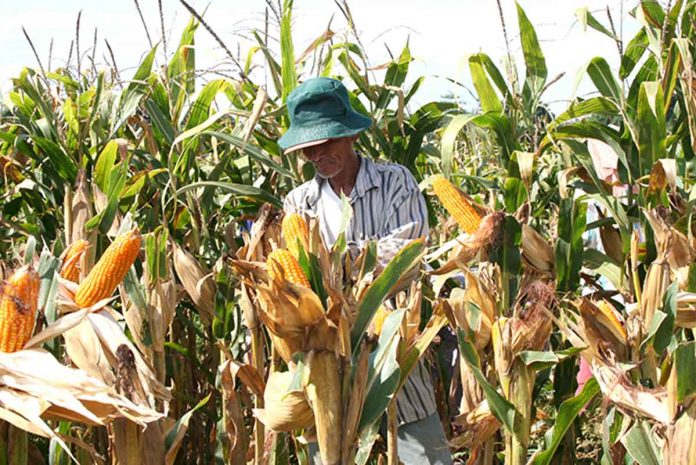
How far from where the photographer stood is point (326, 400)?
219cm

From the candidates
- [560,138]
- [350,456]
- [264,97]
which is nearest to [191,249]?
[264,97]

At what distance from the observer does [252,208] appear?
408cm

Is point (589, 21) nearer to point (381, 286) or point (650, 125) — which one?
point (650, 125)

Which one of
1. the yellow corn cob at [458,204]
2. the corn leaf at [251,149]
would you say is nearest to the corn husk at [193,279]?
the corn leaf at [251,149]

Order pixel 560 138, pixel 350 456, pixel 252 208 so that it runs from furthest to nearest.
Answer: pixel 252 208, pixel 560 138, pixel 350 456

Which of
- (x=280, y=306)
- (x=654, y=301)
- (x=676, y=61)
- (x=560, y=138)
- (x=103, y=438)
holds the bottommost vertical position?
(x=103, y=438)

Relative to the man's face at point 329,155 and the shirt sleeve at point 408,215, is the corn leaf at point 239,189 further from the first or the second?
the shirt sleeve at point 408,215

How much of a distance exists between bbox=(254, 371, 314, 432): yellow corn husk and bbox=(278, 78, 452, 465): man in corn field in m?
0.83

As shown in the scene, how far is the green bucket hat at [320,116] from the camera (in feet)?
10.1

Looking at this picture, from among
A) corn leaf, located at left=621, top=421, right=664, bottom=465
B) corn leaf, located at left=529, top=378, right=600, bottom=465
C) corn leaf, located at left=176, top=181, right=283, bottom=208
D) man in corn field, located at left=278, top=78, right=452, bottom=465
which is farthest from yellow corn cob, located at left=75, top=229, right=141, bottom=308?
corn leaf, located at left=621, top=421, right=664, bottom=465

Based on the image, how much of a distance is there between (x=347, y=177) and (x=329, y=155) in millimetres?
119

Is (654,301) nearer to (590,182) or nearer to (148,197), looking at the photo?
(590,182)

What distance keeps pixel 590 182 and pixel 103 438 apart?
6.41 feet

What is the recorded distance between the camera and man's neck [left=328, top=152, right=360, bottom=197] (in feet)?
10.6
